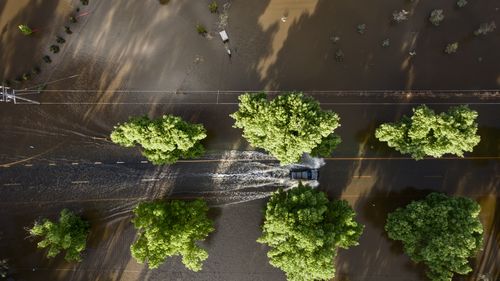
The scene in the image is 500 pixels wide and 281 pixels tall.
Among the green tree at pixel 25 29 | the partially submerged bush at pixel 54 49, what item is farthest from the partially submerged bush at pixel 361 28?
the green tree at pixel 25 29

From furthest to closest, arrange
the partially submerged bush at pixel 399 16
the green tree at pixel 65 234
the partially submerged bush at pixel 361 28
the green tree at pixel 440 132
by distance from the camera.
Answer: the partially submerged bush at pixel 399 16
the partially submerged bush at pixel 361 28
the green tree at pixel 65 234
the green tree at pixel 440 132

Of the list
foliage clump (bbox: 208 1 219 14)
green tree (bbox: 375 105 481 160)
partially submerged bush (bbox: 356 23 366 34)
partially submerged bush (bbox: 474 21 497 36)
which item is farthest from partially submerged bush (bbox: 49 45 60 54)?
partially submerged bush (bbox: 474 21 497 36)

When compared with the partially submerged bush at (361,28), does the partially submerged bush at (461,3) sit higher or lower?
higher

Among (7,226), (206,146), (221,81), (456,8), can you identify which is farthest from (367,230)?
(7,226)

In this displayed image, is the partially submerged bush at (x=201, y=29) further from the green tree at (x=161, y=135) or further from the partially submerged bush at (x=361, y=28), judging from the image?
the partially submerged bush at (x=361, y=28)

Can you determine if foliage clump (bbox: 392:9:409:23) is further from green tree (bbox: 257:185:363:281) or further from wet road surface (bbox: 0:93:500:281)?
green tree (bbox: 257:185:363:281)

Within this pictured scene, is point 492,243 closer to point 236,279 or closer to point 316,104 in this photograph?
point 316,104
